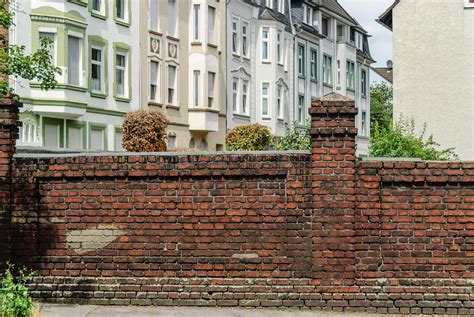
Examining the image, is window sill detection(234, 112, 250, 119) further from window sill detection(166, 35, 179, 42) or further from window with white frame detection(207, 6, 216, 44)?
window sill detection(166, 35, 179, 42)

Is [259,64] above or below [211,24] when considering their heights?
below

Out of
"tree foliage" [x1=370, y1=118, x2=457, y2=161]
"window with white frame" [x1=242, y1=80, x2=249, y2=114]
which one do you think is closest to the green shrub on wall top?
"window with white frame" [x1=242, y1=80, x2=249, y2=114]

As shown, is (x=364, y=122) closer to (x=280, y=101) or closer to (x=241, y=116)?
(x=280, y=101)

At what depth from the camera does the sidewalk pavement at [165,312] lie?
520 inches

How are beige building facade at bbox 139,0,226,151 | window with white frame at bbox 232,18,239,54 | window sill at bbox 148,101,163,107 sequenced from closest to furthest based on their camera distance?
1. window sill at bbox 148,101,163,107
2. beige building facade at bbox 139,0,226,151
3. window with white frame at bbox 232,18,239,54

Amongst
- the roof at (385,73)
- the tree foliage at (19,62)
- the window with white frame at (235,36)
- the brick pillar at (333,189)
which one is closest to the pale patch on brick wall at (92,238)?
the tree foliage at (19,62)

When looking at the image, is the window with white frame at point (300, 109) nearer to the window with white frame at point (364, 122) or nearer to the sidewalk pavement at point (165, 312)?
the window with white frame at point (364, 122)

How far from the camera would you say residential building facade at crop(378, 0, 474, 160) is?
33000mm

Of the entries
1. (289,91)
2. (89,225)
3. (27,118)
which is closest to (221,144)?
(289,91)

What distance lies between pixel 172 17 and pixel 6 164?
101 feet

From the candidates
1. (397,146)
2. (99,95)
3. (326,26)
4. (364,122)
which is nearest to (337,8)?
(326,26)

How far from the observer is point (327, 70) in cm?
6906

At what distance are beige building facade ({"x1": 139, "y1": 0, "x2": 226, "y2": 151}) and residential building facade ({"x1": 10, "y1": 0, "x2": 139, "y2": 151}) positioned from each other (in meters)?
1.22

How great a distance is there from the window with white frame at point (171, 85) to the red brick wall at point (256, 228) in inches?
1171
